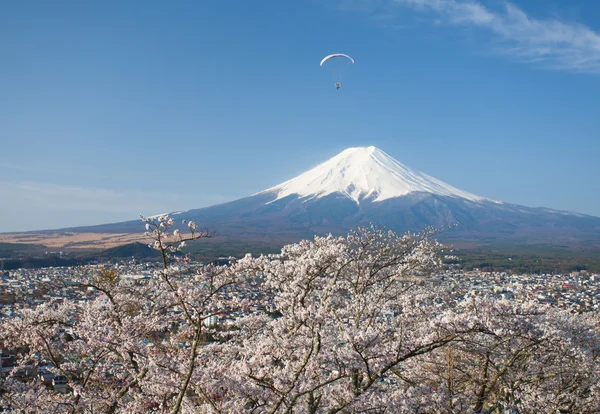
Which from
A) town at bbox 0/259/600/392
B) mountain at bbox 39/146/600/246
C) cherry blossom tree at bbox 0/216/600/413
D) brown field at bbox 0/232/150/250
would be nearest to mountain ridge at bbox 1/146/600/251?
mountain at bbox 39/146/600/246

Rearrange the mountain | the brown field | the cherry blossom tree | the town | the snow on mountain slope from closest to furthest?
the cherry blossom tree → the town → the brown field → the mountain → the snow on mountain slope

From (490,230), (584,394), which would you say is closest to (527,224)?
(490,230)

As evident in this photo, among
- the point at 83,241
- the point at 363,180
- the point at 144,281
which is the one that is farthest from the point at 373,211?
the point at 144,281

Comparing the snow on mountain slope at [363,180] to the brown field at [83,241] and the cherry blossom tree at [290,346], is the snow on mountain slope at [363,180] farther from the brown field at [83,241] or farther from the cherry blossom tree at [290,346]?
the cherry blossom tree at [290,346]

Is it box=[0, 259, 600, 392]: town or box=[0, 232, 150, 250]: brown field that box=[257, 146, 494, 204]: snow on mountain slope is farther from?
box=[0, 259, 600, 392]: town

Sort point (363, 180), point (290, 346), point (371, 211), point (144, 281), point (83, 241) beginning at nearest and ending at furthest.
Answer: point (290, 346)
point (144, 281)
point (83, 241)
point (371, 211)
point (363, 180)

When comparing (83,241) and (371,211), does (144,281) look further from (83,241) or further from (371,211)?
(371,211)

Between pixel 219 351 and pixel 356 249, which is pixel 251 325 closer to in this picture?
pixel 219 351

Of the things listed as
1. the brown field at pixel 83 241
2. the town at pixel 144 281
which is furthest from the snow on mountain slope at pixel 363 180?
the town at pixel 144 281
